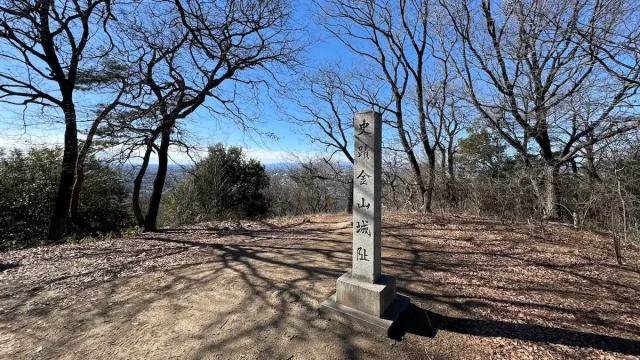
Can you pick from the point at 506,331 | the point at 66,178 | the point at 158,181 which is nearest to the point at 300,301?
the point at 506,331

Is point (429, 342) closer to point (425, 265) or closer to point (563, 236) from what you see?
point (425, 265)

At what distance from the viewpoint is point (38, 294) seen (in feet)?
11.9

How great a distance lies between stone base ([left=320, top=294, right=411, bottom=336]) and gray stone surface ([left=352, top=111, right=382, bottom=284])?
330 mm

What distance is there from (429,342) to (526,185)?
6928 millimetres

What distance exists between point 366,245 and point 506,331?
1458 millimetres

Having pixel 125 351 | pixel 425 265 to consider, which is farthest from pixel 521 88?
pixel 125 351

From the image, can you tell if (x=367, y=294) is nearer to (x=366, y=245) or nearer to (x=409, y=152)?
(x=366, y=245)

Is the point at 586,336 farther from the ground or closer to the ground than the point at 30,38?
closer to the ground

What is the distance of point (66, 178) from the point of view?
752 centimetres

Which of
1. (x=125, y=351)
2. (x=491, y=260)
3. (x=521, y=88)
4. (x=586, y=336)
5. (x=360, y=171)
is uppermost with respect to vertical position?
(x=521, y=88)

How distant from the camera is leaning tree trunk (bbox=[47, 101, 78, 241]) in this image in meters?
7.27

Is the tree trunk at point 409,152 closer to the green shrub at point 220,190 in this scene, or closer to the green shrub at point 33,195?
the green shrub at point 220,190

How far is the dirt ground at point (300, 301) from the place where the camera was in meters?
2.57

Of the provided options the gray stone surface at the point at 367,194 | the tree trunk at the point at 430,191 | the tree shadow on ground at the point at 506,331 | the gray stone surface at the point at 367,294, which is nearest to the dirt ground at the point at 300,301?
the tree shadow on ground at the point at 506,331
